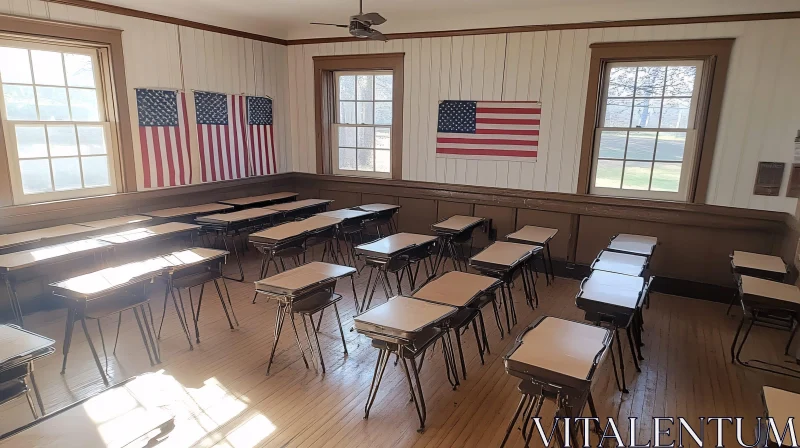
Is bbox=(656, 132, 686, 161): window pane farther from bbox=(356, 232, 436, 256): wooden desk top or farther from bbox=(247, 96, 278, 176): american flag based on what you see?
bbox=(247, 96, 278, 176): american flag

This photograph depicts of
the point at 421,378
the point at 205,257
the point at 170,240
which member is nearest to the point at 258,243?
the point at 205,257

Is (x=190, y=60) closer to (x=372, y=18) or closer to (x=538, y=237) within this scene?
(x=372, y=18)

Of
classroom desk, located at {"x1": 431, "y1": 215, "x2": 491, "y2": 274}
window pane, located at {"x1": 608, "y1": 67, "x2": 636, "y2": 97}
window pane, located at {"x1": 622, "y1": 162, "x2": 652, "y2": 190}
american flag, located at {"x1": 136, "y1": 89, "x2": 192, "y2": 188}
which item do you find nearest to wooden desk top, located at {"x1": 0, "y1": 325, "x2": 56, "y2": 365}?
american flag, located at {"x1": 136, "y1": 89, "x2": 192, "y2": 188}

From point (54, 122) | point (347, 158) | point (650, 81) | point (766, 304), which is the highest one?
point (650, 81)

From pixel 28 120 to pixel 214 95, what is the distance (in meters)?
2.35

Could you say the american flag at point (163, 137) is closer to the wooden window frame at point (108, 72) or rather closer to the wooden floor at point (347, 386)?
the wooden window frame at point (108, 72)

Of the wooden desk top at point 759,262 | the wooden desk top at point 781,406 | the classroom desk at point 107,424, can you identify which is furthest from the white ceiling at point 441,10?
the classroom desk at point 107,424

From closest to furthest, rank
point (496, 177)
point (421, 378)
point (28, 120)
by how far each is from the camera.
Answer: point (421, 378), point (28, 120), point (496, 177)

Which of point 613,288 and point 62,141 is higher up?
point 62,141

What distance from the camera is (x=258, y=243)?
4.82 meters

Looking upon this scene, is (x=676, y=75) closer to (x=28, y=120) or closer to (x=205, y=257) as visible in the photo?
(x=205, y=257)

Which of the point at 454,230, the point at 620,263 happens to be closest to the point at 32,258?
the point at 454,230

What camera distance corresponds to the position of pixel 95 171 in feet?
17.6

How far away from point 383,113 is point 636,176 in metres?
3.81
